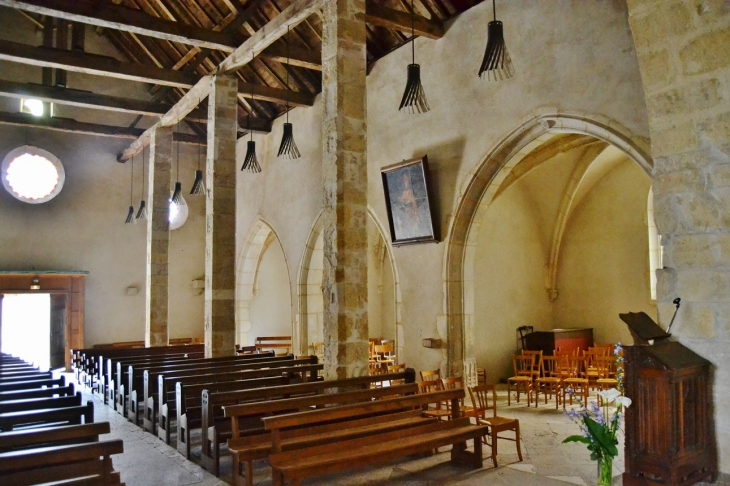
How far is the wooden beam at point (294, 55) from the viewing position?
9375mm

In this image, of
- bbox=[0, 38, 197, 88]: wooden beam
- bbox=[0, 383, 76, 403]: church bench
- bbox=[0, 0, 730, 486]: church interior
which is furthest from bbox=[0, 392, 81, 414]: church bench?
bbox=[0, 38, 197, 88]: wooden beam

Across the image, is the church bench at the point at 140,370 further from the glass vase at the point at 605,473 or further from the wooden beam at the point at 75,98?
the wooden beam at the point at 75,98

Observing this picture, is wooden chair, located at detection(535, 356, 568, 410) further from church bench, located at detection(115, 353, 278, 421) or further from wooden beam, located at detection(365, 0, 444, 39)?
wooden beam, located at detection(365, 0, 444, 39)

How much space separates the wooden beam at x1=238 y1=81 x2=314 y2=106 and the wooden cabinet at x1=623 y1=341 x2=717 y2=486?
8.40 metres

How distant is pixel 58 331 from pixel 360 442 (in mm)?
11629

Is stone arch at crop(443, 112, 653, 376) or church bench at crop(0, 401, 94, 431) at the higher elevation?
stone arch at crop(443, 112, 653, 376)

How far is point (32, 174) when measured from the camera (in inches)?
540

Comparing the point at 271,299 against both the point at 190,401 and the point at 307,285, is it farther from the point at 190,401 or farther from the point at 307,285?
the point at 190,401

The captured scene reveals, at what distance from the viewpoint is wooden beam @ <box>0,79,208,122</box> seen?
10641 millimetres

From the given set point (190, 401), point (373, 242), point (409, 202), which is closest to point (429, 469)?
point (190, 401)

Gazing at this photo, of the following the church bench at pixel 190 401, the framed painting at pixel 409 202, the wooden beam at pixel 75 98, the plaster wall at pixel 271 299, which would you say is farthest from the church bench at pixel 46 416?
the plaster wall at pixel 271 299

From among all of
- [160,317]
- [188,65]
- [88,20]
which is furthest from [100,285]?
[88,20]

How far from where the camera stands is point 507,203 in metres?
11.3

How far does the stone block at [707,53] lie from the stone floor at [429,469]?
3.06 meters
